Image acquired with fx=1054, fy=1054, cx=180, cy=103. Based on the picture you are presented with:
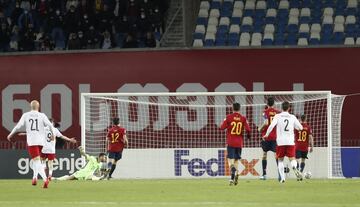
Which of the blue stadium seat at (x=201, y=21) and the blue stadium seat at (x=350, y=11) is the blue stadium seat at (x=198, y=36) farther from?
the blue stadium seat at (x=350, y=11)

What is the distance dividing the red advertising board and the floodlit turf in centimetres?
883

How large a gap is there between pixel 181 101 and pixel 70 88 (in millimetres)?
4011

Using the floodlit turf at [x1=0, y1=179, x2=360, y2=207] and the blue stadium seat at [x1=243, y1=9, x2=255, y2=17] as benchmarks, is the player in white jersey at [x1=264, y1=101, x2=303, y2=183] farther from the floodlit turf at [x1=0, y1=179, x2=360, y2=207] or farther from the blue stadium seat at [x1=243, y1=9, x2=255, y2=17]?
the blue stadium seat at [x1=243, y1=9, x2=255, y2=17]

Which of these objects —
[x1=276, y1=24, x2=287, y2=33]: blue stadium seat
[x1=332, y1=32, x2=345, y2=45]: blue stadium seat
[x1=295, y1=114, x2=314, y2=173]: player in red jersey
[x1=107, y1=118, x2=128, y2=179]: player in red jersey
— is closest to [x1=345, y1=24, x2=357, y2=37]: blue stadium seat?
[x1=332, y1=32, x2=345, y2=45]: blue stadium seat

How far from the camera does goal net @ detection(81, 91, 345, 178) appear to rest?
34312 millimetres

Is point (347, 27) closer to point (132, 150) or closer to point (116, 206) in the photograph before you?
point (132, 150)

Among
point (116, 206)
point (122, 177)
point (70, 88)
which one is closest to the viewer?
point (116, 206)

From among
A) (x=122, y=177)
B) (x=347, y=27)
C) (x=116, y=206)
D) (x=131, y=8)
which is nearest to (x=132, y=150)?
(x=122, y=177)

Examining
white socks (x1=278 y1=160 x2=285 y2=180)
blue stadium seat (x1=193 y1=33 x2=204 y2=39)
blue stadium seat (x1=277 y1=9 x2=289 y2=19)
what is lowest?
white socks (x1=278 y1=160 x2=285 y2=180)

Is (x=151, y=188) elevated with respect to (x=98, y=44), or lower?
lower

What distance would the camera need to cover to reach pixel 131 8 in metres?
38.8

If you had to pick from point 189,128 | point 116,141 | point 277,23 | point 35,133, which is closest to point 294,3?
point 277,23

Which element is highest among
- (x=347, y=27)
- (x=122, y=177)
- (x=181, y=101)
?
(x=347, y=27)

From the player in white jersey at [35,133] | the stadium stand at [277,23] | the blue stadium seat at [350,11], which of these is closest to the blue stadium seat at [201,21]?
the stadium stand at [277,23]
